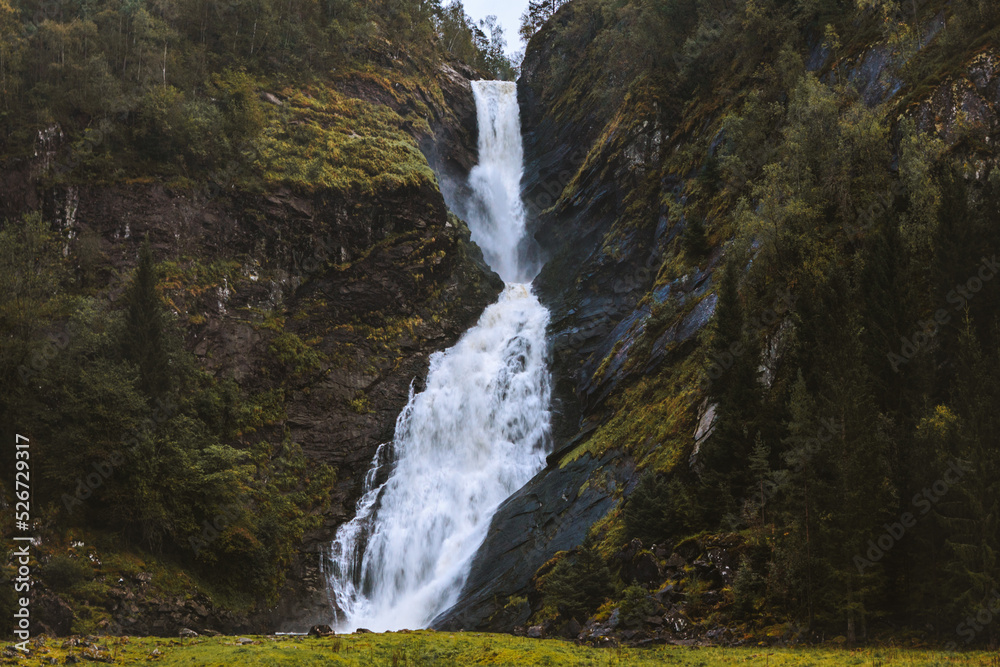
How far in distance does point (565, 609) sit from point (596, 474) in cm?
850

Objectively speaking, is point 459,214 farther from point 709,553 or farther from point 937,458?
point 937,458

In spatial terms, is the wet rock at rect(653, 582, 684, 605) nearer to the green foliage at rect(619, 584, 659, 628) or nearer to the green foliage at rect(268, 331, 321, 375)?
the green foliage at rect(619, 584, 659, 628)

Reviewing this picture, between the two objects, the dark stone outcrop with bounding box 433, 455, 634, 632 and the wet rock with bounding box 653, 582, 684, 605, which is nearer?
the wet rock with bounding box 653, 582, 684, 605

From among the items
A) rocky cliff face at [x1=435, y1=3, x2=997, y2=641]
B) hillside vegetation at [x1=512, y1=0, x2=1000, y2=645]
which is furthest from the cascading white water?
hillside vegetation at [x1=512, y1=0, x2=1000, y2=645]

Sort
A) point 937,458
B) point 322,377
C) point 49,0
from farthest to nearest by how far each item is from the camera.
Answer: point 49,0 < point 322,377 < point 937,458

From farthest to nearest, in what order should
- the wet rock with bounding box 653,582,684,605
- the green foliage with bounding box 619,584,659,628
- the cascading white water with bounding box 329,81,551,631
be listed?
the cascading white water with bounding box 329,81,551,631, the wet rock with bounding box 653,582,684,605, the green foliage with bounding box 619,584,659,628

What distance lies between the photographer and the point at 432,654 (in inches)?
691

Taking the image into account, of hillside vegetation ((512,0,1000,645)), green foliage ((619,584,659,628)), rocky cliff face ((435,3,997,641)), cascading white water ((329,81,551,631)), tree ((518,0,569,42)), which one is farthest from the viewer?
tree ((518,0,569,42))

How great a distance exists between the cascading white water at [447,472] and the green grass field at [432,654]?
12468 millimetres

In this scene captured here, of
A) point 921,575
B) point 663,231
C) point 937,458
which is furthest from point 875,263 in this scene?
point 663,231

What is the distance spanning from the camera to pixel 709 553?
21578mm

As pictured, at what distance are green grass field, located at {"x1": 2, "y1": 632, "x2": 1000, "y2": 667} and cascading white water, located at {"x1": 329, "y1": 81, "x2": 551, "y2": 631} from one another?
12.5m

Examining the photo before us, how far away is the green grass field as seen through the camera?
14.3 m

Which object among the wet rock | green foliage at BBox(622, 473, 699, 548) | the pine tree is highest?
the pine tree
